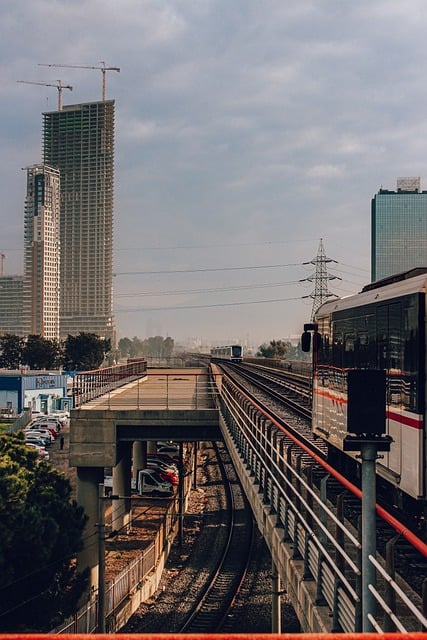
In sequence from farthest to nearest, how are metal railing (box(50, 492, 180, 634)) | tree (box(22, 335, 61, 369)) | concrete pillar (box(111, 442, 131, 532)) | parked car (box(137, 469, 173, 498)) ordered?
tree (box(22, 335, 61, 369)) < parked car (box(137, 469, 173, 498)) < concrete pillar (box(111, 442, 131, 532)) < metal railing (box(50, 492, 180, 634))

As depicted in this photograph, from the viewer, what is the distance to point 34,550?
59.5ft

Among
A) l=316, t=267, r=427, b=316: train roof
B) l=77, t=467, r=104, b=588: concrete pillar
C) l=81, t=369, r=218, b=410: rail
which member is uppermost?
l=316, t=267, r=427, b=316: train roof

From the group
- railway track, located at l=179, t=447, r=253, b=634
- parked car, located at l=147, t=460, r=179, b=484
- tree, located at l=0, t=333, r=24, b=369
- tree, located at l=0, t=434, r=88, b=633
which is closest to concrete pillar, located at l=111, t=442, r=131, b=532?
railway track, located at l=179, t=447, r=253, b=634

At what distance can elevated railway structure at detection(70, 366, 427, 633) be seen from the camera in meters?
6.00

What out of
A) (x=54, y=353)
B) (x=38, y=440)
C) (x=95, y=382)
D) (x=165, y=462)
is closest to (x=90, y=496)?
(x=95, y=382)

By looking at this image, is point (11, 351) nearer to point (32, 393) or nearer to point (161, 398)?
point (32, 393)

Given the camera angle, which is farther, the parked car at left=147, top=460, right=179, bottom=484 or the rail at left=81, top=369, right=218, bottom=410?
the parked car at left=147, top=460, right=179, bottom=484

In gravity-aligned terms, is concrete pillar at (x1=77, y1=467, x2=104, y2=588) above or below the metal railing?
above

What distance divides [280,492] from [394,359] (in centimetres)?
257

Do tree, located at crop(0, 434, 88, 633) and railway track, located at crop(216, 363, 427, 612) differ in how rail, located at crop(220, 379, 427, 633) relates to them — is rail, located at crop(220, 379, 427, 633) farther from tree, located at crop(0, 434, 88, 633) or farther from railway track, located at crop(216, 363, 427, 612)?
tree, located at crop(0, 434, 88, 633)

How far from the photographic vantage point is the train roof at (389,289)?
975 centimetres

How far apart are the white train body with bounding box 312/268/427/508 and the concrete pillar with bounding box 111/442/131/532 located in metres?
15.5

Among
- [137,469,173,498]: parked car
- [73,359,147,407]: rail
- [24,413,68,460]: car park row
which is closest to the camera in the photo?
[73,359,147,407]: rail

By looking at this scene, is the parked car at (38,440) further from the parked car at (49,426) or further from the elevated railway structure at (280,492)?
the elevated railway structure at (280,492)
